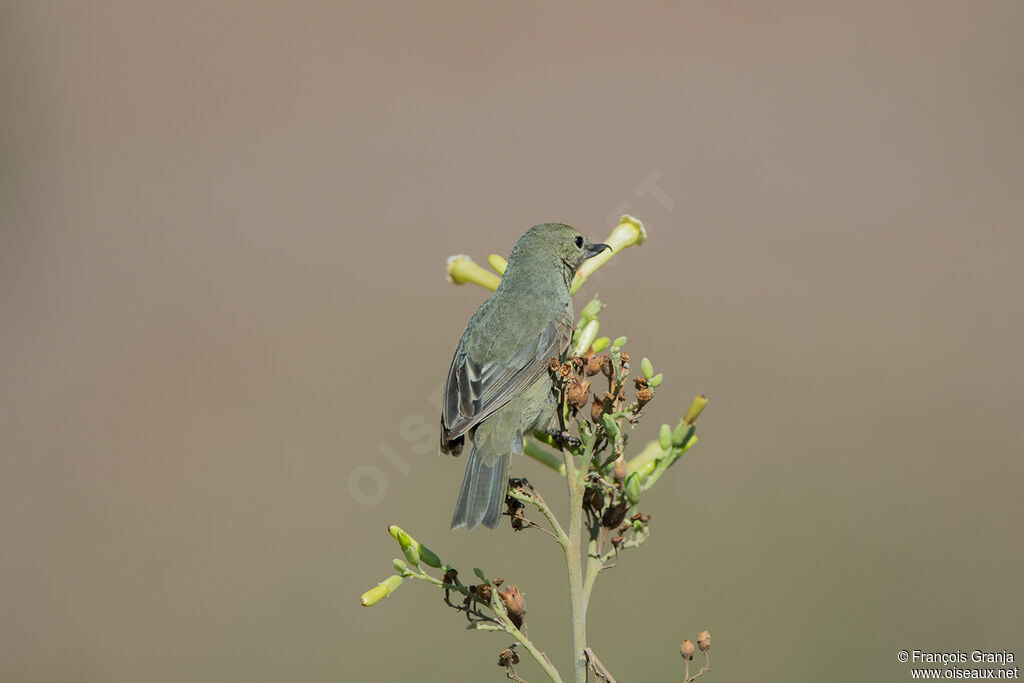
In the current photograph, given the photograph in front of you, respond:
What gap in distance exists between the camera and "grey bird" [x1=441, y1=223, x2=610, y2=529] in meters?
4.29

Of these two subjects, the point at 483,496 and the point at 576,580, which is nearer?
the point at 576,580

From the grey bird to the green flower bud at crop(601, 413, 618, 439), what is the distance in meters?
0.91

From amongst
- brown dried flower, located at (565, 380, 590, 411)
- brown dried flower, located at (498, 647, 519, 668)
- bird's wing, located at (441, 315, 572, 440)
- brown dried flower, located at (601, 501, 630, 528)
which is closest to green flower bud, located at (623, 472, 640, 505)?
brown dried flower, located at (601, 501, 630, 528)

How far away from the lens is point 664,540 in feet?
33.8

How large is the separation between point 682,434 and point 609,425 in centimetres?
38

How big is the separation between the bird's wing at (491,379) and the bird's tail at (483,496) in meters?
0.40

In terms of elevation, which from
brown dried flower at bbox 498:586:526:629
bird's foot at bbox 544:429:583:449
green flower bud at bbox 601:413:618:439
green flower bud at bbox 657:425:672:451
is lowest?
brown dried flower at bbox 498:586:526:629


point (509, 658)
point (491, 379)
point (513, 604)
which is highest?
point (491, 379)

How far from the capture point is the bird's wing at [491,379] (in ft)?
15.6

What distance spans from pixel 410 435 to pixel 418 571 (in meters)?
2.57

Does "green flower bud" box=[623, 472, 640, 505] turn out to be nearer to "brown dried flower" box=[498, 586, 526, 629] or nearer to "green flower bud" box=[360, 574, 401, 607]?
"brown dried flower" box=[498, 586, 526, 629]

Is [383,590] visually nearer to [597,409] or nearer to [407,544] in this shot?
[407,544]

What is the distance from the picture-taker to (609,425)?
128 inches

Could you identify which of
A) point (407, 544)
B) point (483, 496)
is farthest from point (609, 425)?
point (483, 496)
